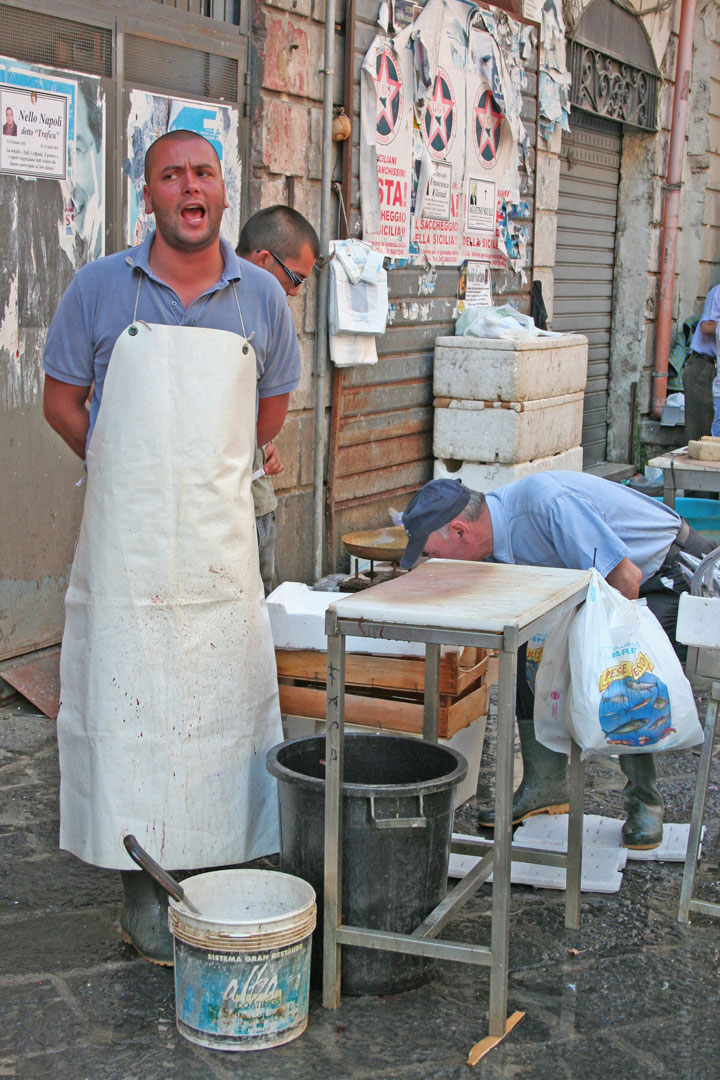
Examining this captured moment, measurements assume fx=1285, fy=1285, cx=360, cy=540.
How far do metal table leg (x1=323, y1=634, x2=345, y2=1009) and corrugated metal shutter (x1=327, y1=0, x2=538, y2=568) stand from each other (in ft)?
13.1

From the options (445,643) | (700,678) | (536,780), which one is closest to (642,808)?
(536,780)

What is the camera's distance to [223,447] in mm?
3109

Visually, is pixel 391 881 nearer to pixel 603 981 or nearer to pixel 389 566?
pixel 603 981

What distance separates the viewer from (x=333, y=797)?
295 centimetres

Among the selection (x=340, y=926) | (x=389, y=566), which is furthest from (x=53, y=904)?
(x=389, y=566)

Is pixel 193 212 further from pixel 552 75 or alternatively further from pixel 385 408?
pixel 552 75

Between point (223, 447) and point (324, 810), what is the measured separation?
2.95 ft

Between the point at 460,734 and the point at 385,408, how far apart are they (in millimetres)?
3623

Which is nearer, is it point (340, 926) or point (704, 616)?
point (340, 926)

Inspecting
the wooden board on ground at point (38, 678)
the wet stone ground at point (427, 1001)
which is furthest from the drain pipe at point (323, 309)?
the wet stone ground at point (427, 1001)

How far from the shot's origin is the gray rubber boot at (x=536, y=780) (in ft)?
13.3

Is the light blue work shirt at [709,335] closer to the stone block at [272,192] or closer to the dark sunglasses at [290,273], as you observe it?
the stone block at [272,192]

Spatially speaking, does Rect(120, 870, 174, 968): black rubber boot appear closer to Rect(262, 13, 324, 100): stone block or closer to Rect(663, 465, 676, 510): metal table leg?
Rect(262, 13, 324, 100): stone block

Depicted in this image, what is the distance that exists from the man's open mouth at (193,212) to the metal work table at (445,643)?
3.29 ft
